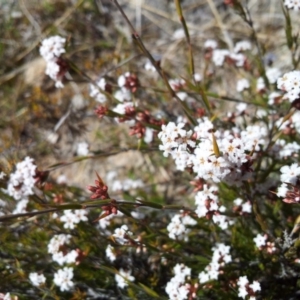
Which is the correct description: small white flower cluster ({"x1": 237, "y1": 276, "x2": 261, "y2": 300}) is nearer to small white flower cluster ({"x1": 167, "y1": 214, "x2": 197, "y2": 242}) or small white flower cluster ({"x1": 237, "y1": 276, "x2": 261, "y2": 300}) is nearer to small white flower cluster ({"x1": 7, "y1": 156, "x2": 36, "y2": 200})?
small white flower cluster ({"x1": 167, "y1": 214, "x2": 197, "y2": 242})

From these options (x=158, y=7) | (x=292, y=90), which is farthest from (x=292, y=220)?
(x=158, y=7)

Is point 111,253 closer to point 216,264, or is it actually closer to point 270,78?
point 216,264

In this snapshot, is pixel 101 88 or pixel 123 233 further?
pixel 101 88

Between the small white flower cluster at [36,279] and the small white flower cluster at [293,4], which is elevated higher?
the small white flower cluster at [293,4]

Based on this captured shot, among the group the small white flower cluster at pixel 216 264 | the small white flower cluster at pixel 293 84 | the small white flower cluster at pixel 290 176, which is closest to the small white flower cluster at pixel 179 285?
the small white flower cluster at pixel 216 264

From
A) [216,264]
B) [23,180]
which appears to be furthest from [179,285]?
[23,180]

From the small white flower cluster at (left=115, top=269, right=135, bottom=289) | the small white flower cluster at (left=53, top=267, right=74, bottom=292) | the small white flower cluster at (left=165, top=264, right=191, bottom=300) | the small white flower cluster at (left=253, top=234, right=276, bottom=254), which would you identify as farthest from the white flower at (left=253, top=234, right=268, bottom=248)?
the small white flower cluster at (left=53, top=267, right=74, bottom=292)

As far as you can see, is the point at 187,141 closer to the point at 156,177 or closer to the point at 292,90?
the point at 292,90

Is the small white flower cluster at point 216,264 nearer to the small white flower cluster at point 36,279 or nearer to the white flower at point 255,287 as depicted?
the white flower at point 255,287
